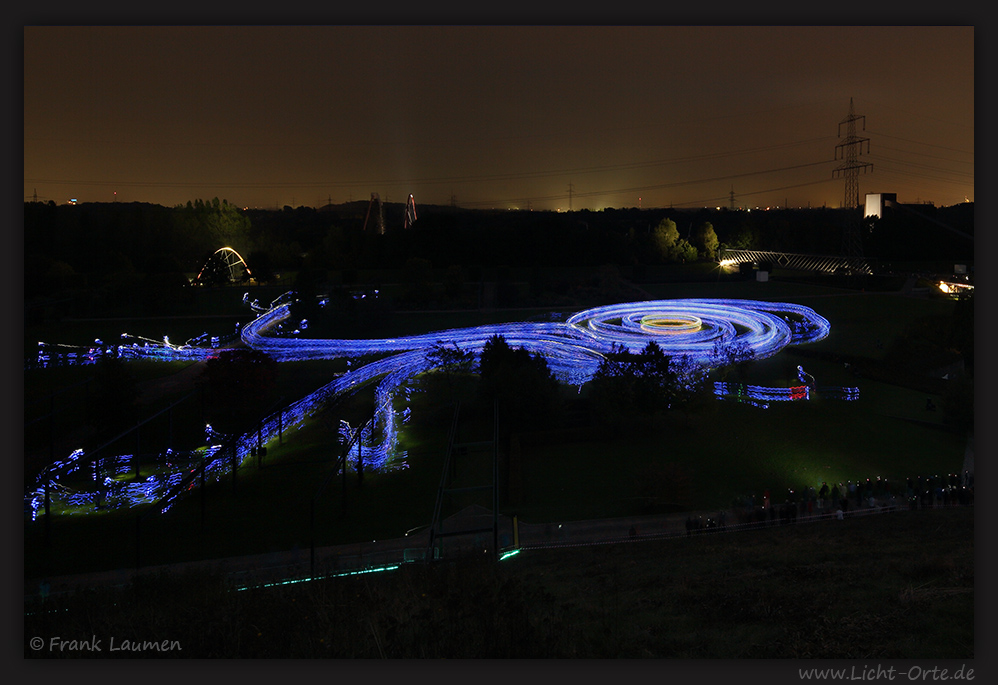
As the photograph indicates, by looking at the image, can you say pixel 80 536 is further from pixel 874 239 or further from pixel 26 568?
pixel 874 239

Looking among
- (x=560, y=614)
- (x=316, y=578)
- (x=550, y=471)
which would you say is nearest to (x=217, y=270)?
(x=550, y=471)

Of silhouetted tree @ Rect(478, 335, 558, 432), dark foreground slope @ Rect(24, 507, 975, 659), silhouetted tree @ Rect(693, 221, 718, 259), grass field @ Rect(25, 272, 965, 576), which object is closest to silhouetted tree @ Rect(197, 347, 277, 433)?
grass field @ Rect(25, 272, 965, 576)

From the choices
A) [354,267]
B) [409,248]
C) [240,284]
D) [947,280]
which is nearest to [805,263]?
[947,280]

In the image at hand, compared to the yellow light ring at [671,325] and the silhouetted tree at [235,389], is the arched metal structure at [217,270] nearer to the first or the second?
the silhouetted tree at [235,389]

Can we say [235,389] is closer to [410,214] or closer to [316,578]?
[316,578]

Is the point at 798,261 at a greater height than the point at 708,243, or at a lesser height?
lesser

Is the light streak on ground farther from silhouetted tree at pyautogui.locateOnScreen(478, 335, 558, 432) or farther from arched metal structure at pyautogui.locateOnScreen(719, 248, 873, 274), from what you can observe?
arched metal structure at pyautogui.locateOnScreen(719, 248, 873, 274)

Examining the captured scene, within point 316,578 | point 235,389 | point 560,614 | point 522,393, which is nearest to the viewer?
point 560,614

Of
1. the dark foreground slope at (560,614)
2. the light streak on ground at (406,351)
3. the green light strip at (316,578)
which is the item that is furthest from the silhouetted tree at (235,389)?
the dark foreground slope at (560,614)
